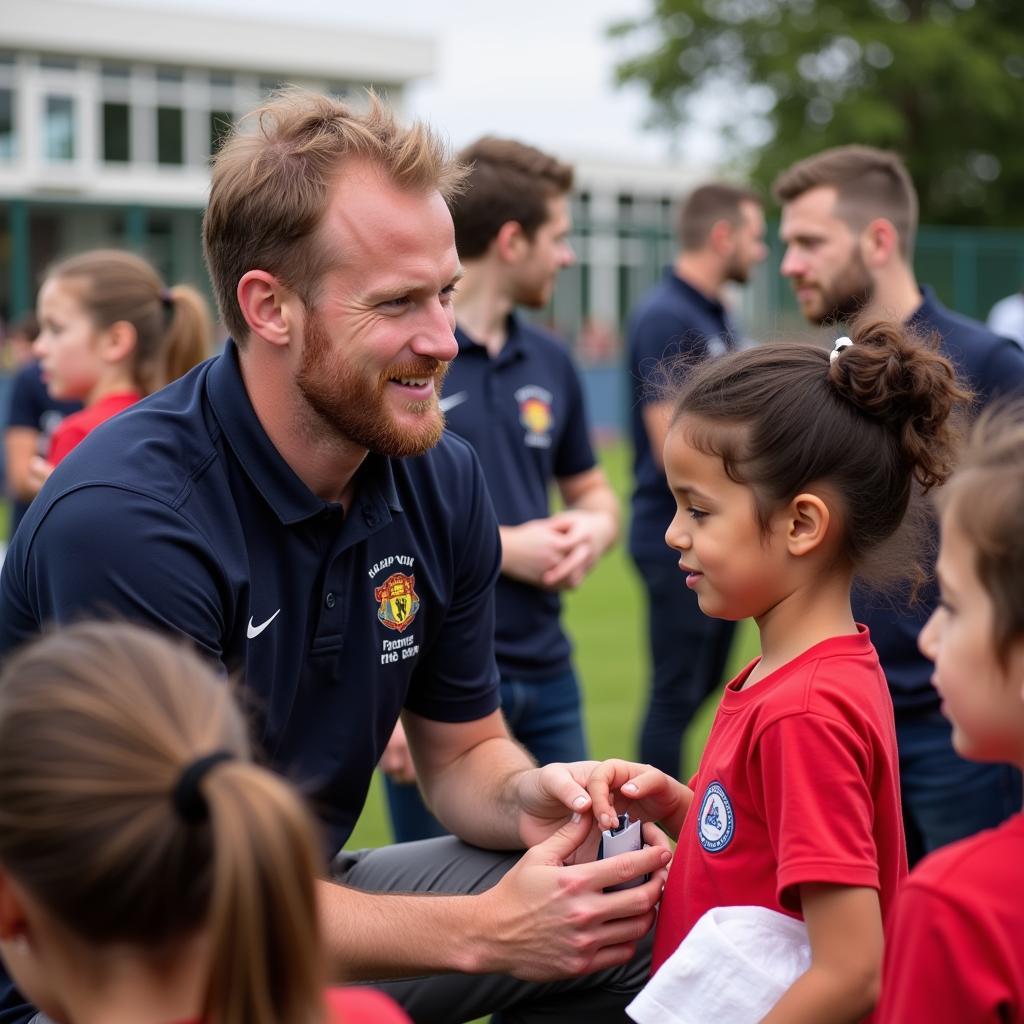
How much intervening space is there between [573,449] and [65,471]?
106 inches

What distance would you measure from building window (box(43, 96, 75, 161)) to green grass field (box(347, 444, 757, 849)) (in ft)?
93.0

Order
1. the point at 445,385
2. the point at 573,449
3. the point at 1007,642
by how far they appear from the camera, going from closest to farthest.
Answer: the point at 1007,642 → the point at 445,385 → the point at 573,449

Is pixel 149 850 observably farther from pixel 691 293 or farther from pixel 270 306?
pixel 691 293

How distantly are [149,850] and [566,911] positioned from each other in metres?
1.16

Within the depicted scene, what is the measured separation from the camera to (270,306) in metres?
2.94

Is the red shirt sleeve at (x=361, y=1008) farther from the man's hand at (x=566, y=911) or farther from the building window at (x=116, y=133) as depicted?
the building window at (x=116, y=133)

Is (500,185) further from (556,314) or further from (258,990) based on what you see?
(556,314)

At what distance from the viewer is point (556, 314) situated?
28359 mm

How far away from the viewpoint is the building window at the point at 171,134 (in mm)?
38781

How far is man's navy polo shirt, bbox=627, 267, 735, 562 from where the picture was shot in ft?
19.0

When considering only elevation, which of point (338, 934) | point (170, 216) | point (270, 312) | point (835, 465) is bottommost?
point (338, 934)

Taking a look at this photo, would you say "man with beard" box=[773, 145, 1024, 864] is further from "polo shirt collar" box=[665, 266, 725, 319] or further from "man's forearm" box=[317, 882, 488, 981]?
"man's forearm" box=[317, 882, 488, 981]

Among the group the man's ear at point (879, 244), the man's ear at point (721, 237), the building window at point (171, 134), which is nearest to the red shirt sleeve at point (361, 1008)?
the man's ear at point (879, 244)

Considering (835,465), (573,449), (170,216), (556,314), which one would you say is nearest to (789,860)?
(835,465)
